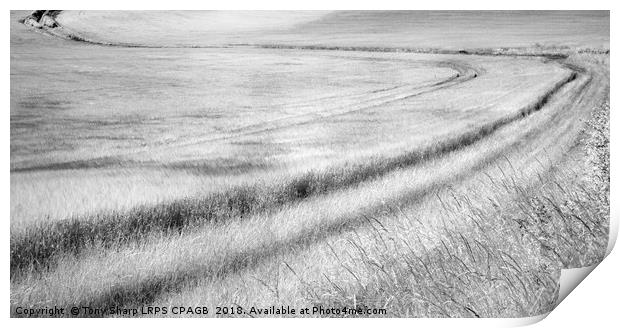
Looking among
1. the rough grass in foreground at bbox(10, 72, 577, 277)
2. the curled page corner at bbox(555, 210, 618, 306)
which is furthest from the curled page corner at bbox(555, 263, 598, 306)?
the rough grass in foreground at bbox(10, 72, 577, 277)

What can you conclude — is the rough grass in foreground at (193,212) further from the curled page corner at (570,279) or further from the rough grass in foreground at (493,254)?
the curled page corner at (570,279)

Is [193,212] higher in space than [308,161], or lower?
lower

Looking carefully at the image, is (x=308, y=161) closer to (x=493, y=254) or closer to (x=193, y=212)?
(x=193, y=212)

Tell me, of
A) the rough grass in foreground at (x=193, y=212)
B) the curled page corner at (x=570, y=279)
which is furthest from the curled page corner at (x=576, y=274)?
the rough grass in foreground at (x=193, y=212)

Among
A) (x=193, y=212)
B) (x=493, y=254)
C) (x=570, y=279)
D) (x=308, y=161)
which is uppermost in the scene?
(x=308, y=161)

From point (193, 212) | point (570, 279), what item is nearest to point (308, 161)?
point (193, 212)

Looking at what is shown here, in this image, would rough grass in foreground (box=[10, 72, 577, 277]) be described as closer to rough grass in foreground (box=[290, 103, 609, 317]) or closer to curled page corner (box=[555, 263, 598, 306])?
rough grass in foreground (box=[290, 103, 609, 317])

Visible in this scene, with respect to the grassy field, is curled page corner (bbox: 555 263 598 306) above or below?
below

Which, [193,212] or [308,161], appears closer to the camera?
[193,212]

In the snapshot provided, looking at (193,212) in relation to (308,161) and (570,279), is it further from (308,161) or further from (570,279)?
(570,279)
